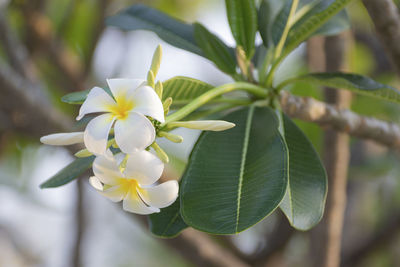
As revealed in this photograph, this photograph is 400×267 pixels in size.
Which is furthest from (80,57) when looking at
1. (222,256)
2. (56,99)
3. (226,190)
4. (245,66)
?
(226,190)

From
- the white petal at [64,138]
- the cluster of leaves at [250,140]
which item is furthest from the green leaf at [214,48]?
the white petal at [64,138]

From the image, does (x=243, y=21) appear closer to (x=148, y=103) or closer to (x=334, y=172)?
(x=148, y=103)

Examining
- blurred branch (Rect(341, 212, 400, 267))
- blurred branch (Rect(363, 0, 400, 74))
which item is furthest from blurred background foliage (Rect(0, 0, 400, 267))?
blurred branch (Rect(363, 0, 400, 74))

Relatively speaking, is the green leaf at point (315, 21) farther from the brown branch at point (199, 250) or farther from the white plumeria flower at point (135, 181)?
the brown branch at point (199, 250)

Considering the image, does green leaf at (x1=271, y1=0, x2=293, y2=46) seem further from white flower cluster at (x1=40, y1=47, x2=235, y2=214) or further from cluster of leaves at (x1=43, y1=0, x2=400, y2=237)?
white flower cluster at (x1=40, y1=47, x2=235, y2=214)

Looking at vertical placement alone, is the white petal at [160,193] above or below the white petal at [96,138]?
below

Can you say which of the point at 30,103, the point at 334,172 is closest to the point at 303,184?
the point at 334,172

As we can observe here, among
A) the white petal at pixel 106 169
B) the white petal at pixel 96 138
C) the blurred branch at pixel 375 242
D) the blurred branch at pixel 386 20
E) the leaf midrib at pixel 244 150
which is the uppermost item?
the blurred branch at pixel 386 20
